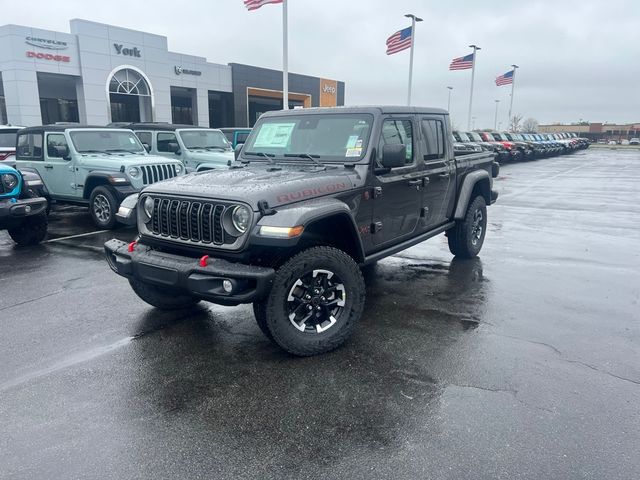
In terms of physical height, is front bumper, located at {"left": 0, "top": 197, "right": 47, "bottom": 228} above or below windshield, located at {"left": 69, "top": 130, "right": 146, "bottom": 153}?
below

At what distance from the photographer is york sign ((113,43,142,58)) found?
27.0m

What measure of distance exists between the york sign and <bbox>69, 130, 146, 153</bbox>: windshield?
1970 cm

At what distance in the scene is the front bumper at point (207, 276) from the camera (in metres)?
3.48

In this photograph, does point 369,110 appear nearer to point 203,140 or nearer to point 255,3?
point 203,140

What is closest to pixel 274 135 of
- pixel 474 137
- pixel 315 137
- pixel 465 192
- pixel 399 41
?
pixel 315 137

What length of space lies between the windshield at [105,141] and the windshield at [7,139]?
148 inches

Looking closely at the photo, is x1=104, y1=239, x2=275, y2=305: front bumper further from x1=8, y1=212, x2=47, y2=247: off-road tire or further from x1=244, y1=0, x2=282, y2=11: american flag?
x1=244, y1=0, x2=282, y2=11: american flag

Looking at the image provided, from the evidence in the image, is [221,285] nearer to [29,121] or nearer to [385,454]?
[385,454]

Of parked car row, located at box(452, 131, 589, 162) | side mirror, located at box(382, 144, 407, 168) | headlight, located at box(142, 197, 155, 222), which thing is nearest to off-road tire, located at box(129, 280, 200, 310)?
headlight, located at box(142, 197, 155, 222)

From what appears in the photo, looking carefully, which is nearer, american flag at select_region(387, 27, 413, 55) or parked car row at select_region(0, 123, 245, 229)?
parked car row at select_region(0, 123, 245, 229)

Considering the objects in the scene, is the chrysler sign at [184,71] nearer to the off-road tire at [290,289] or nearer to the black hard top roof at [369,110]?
the black hard top roof at [369,110]

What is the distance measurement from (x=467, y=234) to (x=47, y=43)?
25093 mm

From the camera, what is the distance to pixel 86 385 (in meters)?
3.56

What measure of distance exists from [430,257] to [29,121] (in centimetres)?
2406
